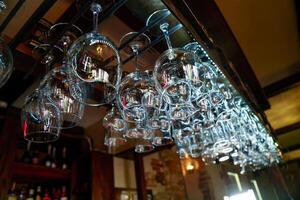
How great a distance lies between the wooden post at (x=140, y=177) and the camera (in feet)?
6.69

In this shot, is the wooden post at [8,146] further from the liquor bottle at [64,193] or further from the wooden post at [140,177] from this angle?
the wooden post at [140,177]

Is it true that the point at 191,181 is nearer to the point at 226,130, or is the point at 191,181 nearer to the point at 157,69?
the point at 226,130

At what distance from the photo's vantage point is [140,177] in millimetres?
2105

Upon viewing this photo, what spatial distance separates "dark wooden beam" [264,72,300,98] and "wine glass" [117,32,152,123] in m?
1.37

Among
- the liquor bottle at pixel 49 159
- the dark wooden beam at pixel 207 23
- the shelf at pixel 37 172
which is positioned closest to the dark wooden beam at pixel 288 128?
the dark wooden beam at pixel 207 23

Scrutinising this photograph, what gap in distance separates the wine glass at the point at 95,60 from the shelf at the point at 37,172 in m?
1.41

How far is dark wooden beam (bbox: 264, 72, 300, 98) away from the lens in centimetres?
177

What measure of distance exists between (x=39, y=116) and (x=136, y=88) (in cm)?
39

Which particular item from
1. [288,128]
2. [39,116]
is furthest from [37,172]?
[288,128]

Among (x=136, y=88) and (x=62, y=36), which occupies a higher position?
(x=62, y=36)

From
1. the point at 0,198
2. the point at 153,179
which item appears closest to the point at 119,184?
the point at 153,179

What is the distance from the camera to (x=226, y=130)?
1.41m

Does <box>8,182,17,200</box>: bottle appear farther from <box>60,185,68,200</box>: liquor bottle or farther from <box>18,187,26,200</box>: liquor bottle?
<box>60,185,68,200</box>: liquor bottle

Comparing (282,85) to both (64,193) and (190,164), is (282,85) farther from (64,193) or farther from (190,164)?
(64,193)
